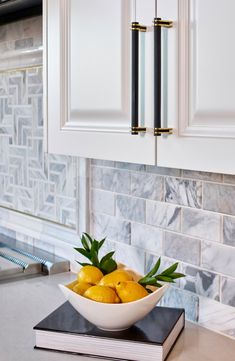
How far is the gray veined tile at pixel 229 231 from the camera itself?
1.50 meters

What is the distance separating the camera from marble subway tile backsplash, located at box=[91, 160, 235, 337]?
153 cm

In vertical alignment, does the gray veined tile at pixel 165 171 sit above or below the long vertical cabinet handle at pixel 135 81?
below

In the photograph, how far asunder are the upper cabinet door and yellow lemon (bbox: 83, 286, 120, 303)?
0.37 metres

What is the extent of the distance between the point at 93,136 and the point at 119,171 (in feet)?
1.59

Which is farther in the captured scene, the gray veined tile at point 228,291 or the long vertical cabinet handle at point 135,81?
the gray veined tile at point 228,291

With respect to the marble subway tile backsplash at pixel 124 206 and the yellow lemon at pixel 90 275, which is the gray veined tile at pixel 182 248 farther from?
the yellow lemon at pixel 90 275

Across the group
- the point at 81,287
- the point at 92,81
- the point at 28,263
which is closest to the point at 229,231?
the point at 81,287

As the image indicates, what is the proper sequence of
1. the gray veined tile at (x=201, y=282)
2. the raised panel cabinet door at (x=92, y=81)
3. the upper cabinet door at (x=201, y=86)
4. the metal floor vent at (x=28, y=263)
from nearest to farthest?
the upper cabinet door at (x=201, y=86) → the raised panel cabinet door at (x=92, y=81) → the gray veined tile at (x=201, y=282) → the metal floor vent at (x=28, y=263)

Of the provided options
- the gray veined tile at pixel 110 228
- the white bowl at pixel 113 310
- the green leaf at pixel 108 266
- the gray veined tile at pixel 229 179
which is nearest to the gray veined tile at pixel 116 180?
the gray veined tile at pixel 110 228

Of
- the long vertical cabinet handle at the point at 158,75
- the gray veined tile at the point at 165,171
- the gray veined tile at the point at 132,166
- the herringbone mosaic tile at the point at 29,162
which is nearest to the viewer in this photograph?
the long vertical cabinet handle at the point at 158,75

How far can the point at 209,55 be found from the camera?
1117 millimetres

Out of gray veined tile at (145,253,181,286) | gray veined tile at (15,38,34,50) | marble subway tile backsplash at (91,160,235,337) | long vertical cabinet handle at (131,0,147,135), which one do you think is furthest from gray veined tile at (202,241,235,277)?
gray veined tile at (15,38,34,50)

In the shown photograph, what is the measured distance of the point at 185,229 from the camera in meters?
1.65

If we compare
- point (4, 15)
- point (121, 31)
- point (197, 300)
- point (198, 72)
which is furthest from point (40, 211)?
point (198, 72)
